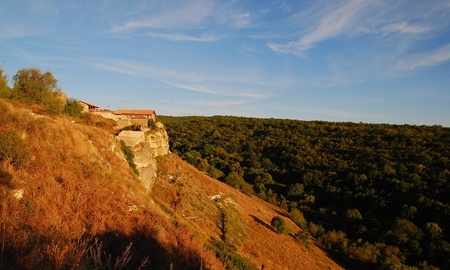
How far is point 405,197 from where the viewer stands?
42656 millimetres

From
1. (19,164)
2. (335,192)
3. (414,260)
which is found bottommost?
(414,260)

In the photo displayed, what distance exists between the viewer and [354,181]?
4953 centimetres

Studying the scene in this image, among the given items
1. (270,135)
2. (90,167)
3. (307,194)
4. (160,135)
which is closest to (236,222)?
(160,135)

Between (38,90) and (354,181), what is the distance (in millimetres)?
49228

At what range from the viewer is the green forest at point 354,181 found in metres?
34.5

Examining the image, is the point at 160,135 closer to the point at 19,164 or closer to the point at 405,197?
the point at 19,164

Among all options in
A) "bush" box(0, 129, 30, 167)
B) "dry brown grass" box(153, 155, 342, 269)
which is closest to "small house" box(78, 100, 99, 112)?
"dry brown grass" box(153, 155, 342, 269)

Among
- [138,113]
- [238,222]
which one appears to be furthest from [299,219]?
[138,113]

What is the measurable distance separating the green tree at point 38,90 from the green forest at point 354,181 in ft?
96.6

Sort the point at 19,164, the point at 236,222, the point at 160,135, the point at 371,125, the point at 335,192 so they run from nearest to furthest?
the point at 19,164
the point at 236,222
the point at 160,135
the point at 335,192
the point at 371,125

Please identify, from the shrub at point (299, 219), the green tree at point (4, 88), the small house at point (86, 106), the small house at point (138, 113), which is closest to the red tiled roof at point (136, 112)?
the small house at point (138, 113)

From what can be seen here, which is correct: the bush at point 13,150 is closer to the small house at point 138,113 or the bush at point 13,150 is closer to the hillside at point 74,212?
the hillside at point 74,212

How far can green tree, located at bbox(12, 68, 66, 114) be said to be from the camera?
878 inches

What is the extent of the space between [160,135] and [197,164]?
912 inches
